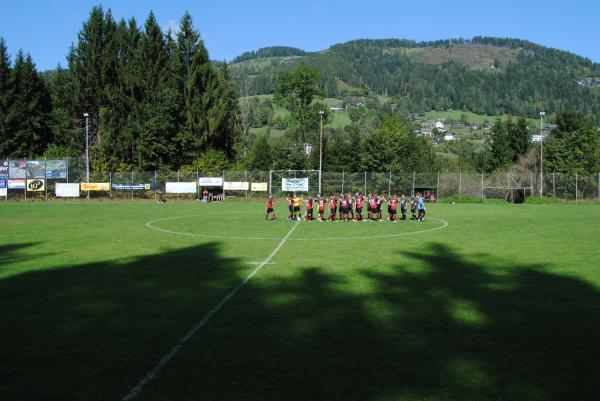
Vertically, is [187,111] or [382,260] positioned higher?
[187,111]

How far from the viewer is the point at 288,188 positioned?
177ft

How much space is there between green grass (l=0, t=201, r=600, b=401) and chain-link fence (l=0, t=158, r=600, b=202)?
116 ft

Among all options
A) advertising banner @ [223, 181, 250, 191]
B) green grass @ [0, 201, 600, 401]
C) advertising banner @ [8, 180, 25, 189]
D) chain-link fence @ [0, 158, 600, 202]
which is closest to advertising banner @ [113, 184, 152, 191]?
chain-link fence @ [0, 158, 600, 202]

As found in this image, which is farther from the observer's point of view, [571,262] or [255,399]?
[571,262]

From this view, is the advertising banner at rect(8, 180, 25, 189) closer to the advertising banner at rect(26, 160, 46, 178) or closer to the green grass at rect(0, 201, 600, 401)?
the advertising banner at rect(26, 160, 46, 178)

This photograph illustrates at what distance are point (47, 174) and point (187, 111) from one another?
17.5 m

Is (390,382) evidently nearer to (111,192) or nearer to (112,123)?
(111,192)

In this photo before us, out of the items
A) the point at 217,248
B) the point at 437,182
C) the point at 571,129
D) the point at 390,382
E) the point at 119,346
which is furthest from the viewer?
the point at 571,129

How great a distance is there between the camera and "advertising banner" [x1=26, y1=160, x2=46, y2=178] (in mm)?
53625

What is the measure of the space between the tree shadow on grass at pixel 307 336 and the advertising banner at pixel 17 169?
44.9 meters

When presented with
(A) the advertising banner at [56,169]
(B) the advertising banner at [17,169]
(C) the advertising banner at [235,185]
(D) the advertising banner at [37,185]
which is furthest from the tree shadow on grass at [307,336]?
(B) the advertising banner at [17,169]

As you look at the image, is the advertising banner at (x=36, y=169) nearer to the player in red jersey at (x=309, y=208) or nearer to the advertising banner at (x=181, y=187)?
the advertising banner at (x=181, y=187)

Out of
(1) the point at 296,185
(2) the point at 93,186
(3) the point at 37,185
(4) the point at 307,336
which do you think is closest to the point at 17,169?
(3) the point at 37,185

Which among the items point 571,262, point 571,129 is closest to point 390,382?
point 571,262
